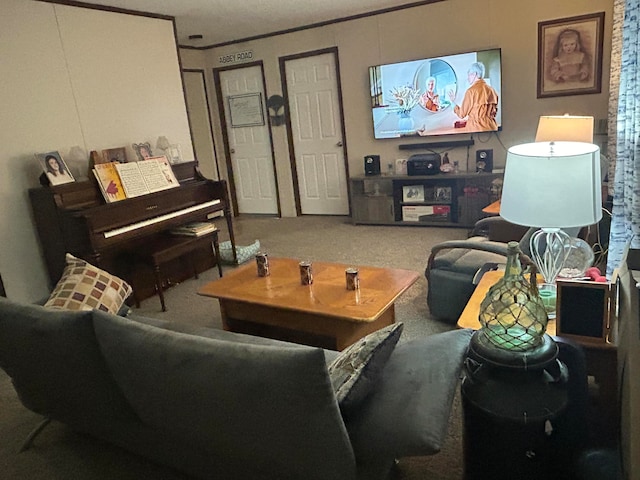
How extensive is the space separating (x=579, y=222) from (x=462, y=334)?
0.53 m

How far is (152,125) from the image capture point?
4520mm

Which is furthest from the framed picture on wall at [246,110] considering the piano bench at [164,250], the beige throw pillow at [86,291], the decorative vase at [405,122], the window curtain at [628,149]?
the window curtain at [628,149]

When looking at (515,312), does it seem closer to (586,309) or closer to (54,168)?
(586,309)

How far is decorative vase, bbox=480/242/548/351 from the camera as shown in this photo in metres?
1.44

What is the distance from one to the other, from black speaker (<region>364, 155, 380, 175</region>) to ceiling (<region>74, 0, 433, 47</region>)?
1597 millimetres

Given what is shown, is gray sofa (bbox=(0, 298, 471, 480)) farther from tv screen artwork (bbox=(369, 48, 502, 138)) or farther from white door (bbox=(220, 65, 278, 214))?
white door (bbox=(220, 65, 278, 214))

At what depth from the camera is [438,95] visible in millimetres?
5113

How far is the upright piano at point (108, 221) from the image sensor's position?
335 cm

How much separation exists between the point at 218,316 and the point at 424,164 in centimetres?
291

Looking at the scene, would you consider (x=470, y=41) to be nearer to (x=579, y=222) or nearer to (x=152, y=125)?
(x=152, y=125)

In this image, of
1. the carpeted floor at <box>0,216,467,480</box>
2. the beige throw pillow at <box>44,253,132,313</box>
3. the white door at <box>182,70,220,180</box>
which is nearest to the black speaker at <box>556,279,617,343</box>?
the carpeted floor at <box>0,216,467,480</box>

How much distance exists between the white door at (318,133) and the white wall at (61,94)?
185 centimetres

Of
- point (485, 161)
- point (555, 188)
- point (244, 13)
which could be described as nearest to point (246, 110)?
point (244, 13)

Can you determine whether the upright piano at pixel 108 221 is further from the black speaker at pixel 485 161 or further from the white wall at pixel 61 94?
the black speaker at pixel 485 161
